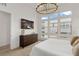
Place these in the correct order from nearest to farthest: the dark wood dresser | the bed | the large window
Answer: the bed < the large window < the dark wood dresser

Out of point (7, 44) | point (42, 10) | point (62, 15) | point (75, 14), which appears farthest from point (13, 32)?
point (75, 14)

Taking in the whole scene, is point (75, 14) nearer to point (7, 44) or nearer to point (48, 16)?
point (48, 16)

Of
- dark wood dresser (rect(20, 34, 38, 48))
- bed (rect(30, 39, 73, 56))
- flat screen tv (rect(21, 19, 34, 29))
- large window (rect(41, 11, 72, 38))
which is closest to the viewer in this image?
bed (rect(30, 39, 73, 56))

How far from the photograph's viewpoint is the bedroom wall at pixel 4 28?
3221 millimetres

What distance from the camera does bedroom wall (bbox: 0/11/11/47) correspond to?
10.6 ft

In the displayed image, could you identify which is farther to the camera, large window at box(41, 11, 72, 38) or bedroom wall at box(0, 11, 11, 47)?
bedroom wall at box(0, 11, 11, 47)

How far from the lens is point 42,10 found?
8.77ft

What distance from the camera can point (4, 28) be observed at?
3297 millimetres

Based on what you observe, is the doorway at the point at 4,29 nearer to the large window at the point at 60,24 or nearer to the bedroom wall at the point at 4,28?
the bedroom wall at the point at 4,28

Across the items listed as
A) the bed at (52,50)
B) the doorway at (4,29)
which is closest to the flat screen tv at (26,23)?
the doorway at (4,29)

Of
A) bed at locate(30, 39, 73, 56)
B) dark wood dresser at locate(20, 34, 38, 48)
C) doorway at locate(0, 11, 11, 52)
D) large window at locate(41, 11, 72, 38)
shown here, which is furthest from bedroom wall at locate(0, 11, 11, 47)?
bed at locate(30, 39, 73, 56)

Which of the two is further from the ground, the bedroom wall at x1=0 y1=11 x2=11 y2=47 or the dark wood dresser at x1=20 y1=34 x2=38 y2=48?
the bedroom wall at x1=0 y1=11 x2=11 y2=47

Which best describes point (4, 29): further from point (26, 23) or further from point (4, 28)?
point (26, 23)

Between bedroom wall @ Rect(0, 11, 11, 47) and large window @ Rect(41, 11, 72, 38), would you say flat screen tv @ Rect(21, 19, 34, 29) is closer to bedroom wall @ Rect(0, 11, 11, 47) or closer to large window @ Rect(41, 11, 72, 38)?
bedroom wall @ Rect(0, 11, 11, 47)
